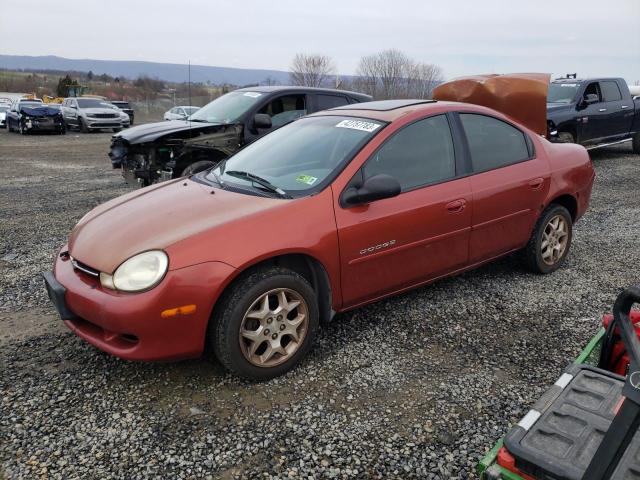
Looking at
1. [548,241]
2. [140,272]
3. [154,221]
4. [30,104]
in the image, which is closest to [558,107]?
[548,241]

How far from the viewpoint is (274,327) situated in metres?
2.99

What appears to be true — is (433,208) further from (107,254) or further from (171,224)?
(107,254)

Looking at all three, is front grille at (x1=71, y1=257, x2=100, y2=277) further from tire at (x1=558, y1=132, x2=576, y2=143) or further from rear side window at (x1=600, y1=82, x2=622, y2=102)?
rear side window at (x1=600, y1=82, x2=622, y2=102)

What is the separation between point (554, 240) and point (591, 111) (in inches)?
290

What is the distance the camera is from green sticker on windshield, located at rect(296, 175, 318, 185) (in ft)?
10.9

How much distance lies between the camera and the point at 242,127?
719 cm

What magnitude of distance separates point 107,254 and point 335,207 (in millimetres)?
1356

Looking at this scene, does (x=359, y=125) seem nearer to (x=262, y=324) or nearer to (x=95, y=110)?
(x=262, y=324)

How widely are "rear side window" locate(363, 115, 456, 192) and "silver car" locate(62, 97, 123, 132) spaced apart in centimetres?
2167

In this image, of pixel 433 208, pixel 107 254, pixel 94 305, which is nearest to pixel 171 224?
pixel 107 254

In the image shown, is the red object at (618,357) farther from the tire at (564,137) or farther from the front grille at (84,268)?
the tire at (564,137)

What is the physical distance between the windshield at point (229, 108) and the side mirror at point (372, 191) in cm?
446

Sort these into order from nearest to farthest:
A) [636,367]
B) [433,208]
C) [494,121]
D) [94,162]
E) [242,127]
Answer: [636,367] < [433,208] < [494,121] < [242,127] < [94,162]

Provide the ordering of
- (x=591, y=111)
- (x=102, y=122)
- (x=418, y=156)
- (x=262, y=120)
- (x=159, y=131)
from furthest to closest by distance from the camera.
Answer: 1. (x=102, y=122)
2. (x=591, y=111)
3. (x=159, y=131)
4. (x=262, y=120)
5. (x=418, y=156)
